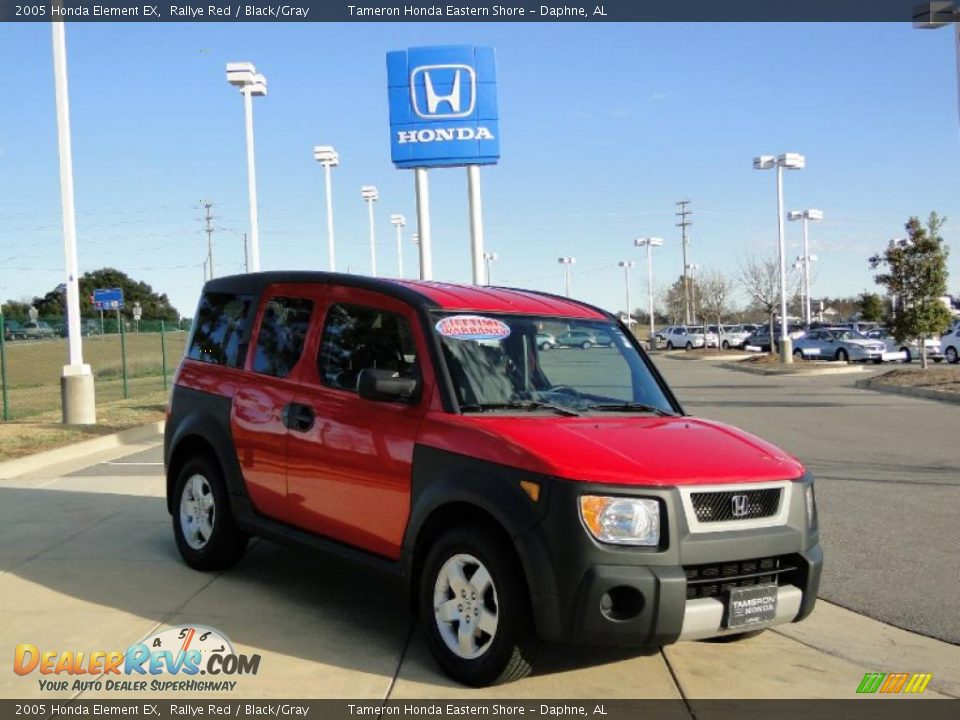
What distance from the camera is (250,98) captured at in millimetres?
24500

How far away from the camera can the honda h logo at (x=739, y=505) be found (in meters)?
4.68

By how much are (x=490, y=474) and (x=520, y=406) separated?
69 cm

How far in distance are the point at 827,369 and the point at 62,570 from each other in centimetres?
3289

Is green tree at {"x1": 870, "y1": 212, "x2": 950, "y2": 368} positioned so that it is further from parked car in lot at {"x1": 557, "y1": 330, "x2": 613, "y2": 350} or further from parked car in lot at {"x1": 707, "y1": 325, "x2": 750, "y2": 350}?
parked car in lot at {"x1": 707, "y1": 325, "x2": 750, "y2": 350}

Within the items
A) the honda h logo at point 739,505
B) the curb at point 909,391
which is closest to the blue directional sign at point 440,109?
the curb at point 909,391

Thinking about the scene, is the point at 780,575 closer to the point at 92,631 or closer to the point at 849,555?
the point at 849,555

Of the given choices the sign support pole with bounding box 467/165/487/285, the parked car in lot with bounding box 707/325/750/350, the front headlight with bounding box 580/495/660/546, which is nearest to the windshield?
the front headlight with bounding box 580/495/660/546

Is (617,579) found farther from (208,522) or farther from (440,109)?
(440,109)

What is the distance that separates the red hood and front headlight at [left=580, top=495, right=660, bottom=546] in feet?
0.30

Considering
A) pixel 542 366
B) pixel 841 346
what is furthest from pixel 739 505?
pixel 841 346

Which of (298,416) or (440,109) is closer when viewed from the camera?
(298,416)

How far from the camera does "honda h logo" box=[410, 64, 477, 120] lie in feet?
61.6

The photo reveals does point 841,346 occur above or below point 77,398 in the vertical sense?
below

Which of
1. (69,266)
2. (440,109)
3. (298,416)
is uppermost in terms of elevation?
(440,109)
